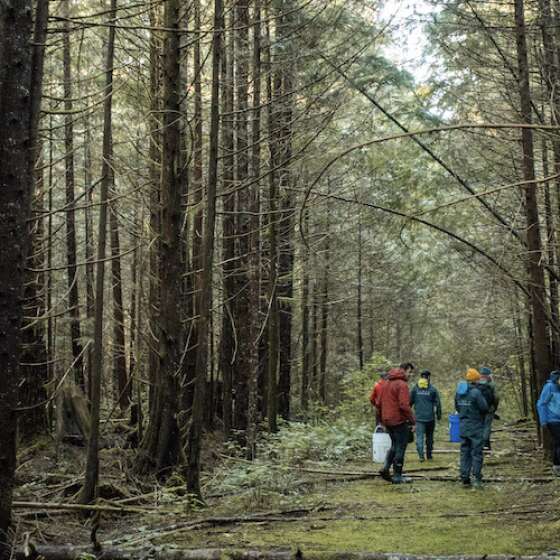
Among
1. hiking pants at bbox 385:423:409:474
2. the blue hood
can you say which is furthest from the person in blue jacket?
hiking pants at bbox 385:423:409:474

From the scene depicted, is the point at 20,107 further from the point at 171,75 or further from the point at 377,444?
the point at 377,444

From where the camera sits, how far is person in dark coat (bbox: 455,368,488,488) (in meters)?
9.87

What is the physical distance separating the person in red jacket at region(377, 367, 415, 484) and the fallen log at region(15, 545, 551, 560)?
5418mm

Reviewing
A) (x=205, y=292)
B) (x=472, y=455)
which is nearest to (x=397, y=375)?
(x=472, y=455)

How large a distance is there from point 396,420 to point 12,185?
7.74m

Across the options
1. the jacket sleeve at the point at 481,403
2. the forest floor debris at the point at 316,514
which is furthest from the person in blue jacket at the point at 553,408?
the jacket sleeve at the point at 481,403

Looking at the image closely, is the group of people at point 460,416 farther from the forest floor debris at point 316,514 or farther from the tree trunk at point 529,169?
the tree trunk at point 529,169

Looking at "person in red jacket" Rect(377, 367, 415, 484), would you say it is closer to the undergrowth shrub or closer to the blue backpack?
the undergrowth shrub

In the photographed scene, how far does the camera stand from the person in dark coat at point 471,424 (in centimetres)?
987

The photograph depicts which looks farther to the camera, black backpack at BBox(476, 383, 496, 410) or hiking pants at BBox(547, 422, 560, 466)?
hiking pants at BBox(547, 422, 560, 466)

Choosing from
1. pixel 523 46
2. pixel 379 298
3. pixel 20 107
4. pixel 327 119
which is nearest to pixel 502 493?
pixel 327 119

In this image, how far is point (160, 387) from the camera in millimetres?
9000

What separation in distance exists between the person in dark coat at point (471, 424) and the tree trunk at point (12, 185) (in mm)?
7025

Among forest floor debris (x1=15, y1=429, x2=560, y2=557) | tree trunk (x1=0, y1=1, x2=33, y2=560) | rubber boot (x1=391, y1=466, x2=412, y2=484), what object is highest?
tree trunk (x1=0, y1=1, x2=33, y2=560)
